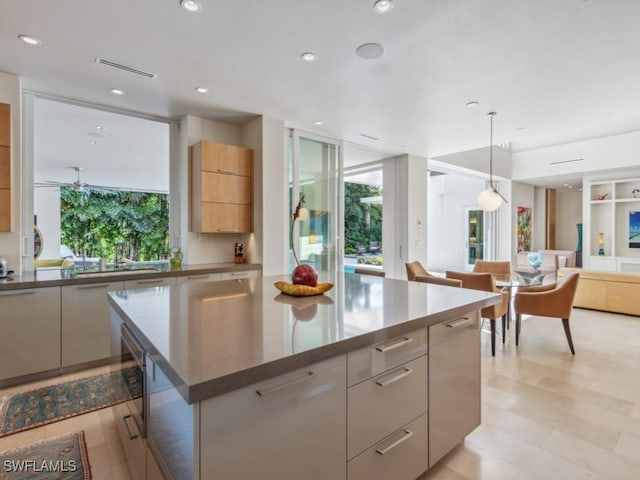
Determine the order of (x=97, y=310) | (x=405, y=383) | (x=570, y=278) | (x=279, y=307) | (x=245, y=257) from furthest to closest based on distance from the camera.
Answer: (x=245, y=257)
(x=570, y=278)
(x=97, y=310)
(x=279, y=307)
(x=405, y=383)

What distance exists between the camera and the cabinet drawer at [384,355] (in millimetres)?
1271

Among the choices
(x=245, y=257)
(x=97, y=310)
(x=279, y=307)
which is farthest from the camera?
(x=245, y=257)

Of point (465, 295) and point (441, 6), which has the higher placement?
point (441, 6)

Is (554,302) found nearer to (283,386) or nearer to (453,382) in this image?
(453,382)

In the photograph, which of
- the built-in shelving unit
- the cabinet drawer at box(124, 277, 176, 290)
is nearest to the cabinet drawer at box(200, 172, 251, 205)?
the cabinet drawer at box(124, 277, 176, 290)

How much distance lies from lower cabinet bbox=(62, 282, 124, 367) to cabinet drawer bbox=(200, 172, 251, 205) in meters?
1.34

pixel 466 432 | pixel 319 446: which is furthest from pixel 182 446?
pixel 466 432

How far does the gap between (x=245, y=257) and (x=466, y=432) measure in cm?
324

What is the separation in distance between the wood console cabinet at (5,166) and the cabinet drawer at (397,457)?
3.45 metres

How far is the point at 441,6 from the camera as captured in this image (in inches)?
82.4

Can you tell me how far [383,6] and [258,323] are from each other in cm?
202

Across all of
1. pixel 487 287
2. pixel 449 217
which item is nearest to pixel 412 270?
pixel 487 287

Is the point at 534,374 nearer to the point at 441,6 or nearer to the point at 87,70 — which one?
the point at 441,6

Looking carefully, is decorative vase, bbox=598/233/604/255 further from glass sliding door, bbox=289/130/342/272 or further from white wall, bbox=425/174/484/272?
glass sliding door, bbox=289/130/342/272
